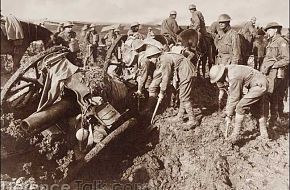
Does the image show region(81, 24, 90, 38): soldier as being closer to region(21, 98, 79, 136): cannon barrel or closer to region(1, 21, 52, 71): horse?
region(1, 21, 52, 71): horse

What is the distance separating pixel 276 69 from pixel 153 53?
81.7 inches

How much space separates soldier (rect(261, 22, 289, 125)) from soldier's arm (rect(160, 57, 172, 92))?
1.64 meters

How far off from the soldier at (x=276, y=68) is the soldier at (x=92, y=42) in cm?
590

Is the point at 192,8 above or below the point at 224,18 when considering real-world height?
above

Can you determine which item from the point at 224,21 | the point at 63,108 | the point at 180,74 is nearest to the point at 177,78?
the point at 180,74

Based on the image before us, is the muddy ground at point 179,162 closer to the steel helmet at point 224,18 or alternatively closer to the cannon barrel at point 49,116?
the cannon barrel at point 49,116

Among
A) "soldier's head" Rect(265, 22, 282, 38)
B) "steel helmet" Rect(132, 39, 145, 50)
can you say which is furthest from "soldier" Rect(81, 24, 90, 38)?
"soldier's head" Rect(265, 22, 282, 38)

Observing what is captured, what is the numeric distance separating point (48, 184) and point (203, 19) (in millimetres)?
4532

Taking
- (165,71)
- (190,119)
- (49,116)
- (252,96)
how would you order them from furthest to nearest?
(165,71)
(190,119)
(252,96)
(49,116)

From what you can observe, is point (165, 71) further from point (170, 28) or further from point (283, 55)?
point (170, 28)

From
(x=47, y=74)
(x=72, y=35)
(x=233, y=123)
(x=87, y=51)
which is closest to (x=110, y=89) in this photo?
(x=47, y=74)

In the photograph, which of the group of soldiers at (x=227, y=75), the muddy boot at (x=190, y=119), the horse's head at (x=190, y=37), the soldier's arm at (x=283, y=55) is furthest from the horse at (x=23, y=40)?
the soldier's arm at (x=283, y=55)

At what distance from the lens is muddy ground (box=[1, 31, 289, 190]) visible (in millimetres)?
5191

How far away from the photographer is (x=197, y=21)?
7.64m
